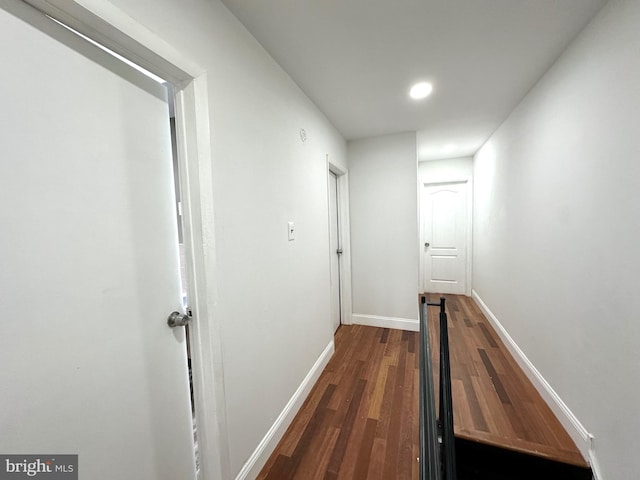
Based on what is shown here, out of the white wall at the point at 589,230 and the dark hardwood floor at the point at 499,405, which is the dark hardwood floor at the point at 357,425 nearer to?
the dark hardwood floor at the point at 499,405

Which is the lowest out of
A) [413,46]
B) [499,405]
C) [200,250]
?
[499,405]

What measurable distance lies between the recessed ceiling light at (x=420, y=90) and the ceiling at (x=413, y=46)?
0.06 m

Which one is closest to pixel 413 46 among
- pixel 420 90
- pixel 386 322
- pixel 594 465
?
pixel 420 90

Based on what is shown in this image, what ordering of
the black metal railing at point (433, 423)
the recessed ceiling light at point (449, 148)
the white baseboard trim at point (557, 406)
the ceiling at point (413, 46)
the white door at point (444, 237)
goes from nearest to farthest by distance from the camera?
the black metal railing at point (433, 423) → the ceiling at point (413, 46) → the white baseboard trim at point (557, 406) → the recessed ceiling light at point (449, 148) → the white door at point (444, 237)

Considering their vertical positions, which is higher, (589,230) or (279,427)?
(589,230)

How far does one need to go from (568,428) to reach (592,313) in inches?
31.4

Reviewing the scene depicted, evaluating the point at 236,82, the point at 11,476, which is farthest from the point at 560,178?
the point at 11,476

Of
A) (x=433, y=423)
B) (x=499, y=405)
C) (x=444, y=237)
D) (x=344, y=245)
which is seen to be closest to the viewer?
(x=433, y=423)

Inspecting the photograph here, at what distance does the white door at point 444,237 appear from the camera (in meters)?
4.39

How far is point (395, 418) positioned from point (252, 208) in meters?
1.71

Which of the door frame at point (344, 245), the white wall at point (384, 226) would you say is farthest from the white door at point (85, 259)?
→ the white wall at point (384, 226)

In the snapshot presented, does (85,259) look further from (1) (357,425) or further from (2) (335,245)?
(2) (335,245)

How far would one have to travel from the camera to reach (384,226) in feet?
10.2

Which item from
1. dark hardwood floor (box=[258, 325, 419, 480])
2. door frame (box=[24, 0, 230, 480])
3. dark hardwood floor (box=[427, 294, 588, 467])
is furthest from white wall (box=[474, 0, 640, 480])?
door frame (box=[24, 0, 230, 480])
